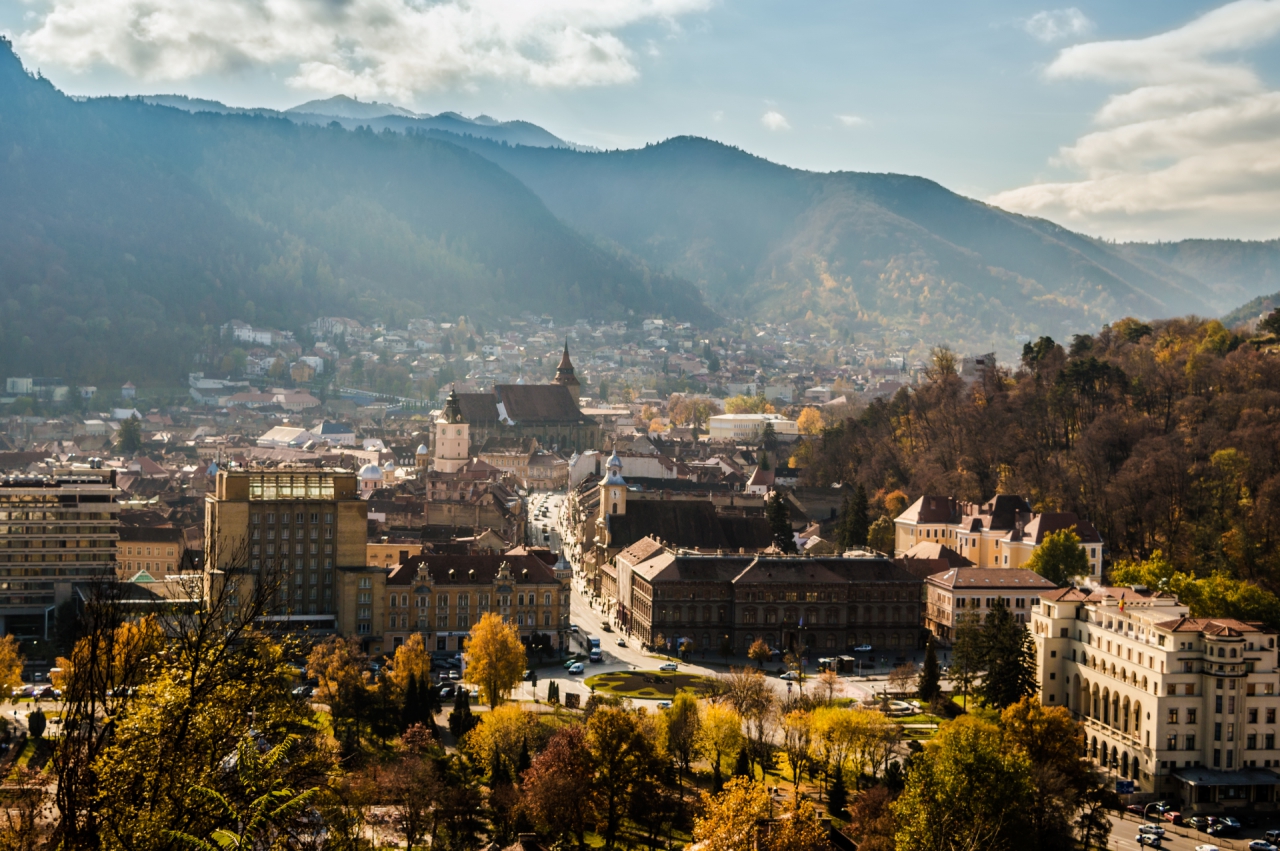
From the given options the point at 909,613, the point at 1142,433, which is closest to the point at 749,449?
the point at 1142,433

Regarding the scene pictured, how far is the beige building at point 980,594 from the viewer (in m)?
65.7

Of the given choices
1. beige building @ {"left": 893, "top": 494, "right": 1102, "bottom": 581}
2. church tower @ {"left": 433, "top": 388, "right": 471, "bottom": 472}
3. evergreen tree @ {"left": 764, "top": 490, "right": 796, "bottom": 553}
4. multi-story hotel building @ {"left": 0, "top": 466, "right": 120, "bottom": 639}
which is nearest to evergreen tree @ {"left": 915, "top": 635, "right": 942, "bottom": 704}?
beige building @ {"left": 893, "top": 494, "right": 1102, "bottom": 581}

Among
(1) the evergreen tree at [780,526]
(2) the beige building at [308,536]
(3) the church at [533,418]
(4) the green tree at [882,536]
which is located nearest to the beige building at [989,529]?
(4) the green tree at [882,536]

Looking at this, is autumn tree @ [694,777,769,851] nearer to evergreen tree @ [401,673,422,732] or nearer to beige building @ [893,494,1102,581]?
evergreen tree @ [401,673,422,732]

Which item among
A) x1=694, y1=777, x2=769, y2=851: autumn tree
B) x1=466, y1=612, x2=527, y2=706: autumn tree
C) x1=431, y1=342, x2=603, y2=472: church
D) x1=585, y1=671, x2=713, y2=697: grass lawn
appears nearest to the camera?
x1=694, y1=777, x2=769, y2=851: autumn tree

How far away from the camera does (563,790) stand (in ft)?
124

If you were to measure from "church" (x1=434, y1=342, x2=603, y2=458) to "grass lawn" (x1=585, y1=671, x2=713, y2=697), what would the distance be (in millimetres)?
85178

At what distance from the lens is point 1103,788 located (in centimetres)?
4278

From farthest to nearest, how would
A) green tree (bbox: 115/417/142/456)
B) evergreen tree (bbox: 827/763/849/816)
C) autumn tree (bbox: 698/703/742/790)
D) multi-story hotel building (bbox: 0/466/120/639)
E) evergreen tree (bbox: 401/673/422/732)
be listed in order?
green tree (bbox: 115/417/142/456) → multi-story hotel building (bbox: 0/466/120/639) → evergreen tree (bbox: 401/673/422/732) → autumn tree (bbox: 698/703/742/790) → evergreen tree (bbox: 827/763/849/816)

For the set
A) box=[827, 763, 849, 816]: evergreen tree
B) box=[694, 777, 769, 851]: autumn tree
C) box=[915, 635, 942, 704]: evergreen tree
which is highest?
box=[694, 777, 769, 851]: autumn tree

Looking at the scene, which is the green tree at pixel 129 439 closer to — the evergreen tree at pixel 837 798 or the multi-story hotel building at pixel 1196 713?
the evergreen tree at pixel 837 798

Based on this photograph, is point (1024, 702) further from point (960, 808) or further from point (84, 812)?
point (84, 812)

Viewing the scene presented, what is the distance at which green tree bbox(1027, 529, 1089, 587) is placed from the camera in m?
68.9

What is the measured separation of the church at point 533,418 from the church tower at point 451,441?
2109 centimetres
